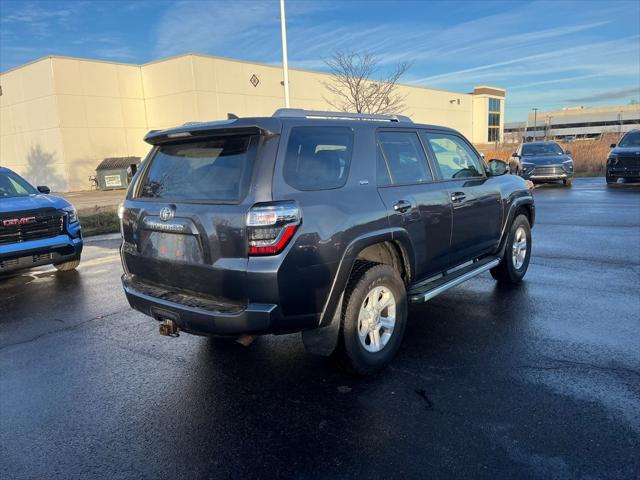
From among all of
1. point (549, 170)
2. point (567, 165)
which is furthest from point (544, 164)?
point (567, 165)

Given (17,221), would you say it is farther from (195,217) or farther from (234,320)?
(234,320)

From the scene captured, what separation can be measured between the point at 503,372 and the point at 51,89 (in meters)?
35.6

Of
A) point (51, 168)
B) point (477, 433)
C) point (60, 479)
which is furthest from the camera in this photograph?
point (51, 168)

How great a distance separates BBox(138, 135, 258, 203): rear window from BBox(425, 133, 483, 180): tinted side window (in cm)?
218

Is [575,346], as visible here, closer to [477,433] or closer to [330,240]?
[477,433]

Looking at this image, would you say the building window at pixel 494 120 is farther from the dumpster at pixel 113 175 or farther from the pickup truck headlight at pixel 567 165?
the pickup truck headlight at pixel 567 165

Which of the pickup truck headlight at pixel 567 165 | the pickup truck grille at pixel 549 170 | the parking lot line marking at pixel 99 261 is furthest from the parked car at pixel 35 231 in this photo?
the pickup truck headlight at pixel 567 165

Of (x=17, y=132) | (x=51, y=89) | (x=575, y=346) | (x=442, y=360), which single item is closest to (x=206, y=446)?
(x=442, y=360)

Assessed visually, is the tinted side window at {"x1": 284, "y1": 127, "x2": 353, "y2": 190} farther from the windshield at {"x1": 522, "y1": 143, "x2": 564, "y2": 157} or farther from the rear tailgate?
the windshield at {"x1": 522, "y1": 143, "x2": 564, "y2": 157}

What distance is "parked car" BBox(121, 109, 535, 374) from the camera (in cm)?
321

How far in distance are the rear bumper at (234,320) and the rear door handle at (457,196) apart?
2.11m

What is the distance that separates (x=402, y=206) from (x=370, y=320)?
97cm

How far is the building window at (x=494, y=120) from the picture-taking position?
72562mm

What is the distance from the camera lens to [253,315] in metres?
3.18
